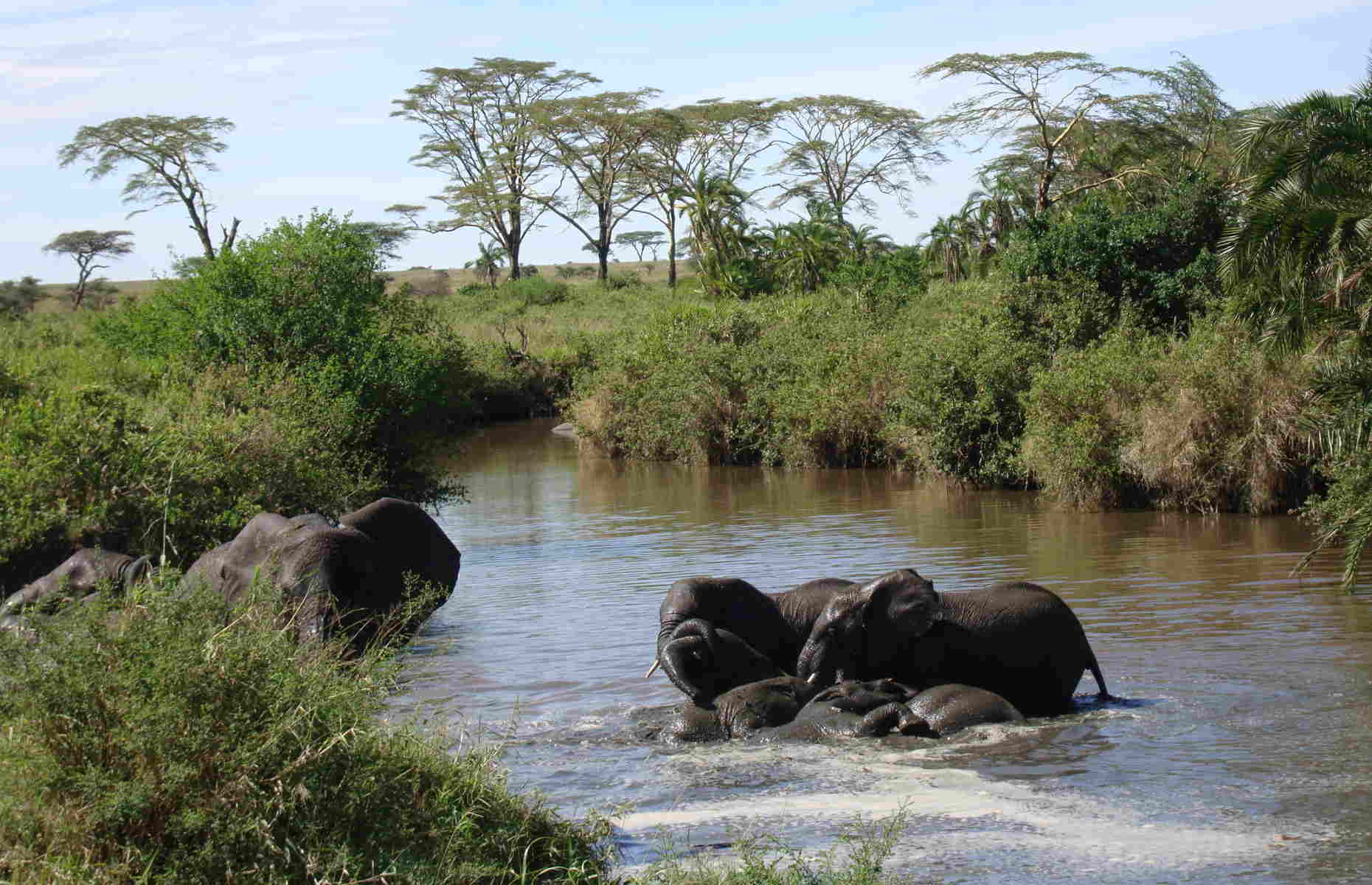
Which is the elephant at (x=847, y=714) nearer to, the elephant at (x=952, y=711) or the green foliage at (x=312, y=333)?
the elephant at (x=952, y=711)

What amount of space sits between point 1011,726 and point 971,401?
14.8 metres

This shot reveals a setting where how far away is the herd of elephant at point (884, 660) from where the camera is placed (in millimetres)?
9562

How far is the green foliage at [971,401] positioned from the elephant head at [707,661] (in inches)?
513

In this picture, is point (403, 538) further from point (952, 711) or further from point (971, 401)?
point (971, 401)

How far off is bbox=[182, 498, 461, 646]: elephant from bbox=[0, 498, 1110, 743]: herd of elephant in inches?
1.1

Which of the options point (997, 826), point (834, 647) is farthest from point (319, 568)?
Answer: point (997, 826)

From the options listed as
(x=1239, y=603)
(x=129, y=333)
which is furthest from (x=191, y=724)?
(x=129, y=333)

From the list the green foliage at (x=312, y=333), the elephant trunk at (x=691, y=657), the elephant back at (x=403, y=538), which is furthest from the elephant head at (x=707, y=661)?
the green foliage at (x=312, y=333)

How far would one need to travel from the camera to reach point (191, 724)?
17.3ft

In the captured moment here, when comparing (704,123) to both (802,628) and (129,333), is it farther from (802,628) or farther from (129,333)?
(802,628)

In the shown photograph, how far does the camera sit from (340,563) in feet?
36.9

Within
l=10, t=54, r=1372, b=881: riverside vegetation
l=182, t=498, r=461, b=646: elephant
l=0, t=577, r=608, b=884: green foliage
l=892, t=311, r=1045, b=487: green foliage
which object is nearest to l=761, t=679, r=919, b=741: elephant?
l=182, t=498, r=461, b=646: elephant

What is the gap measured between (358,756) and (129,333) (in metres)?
20.1

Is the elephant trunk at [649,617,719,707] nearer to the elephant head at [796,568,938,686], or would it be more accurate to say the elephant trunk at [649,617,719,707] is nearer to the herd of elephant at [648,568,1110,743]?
the herd of elephant at [648,568,1110,743]
